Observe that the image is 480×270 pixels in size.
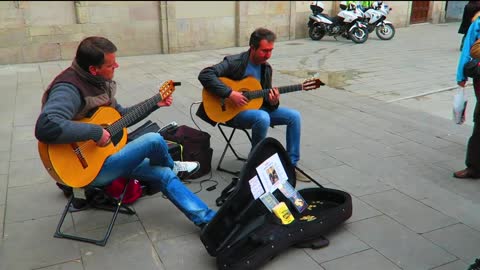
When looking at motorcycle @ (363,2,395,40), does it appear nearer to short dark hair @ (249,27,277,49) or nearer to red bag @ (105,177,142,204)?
short dark hair @ (249,27,277,49)

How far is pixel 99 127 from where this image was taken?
2.80 meters

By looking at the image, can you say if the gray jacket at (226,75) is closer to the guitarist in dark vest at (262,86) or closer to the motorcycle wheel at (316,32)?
the guitarist in dark vest at (262,86)

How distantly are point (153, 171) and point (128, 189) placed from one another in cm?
48

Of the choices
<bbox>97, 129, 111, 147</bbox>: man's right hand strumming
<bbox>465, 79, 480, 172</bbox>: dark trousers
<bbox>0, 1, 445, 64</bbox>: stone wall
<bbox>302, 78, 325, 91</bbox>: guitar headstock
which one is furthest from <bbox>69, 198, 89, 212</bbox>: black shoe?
<bbox>0, 1, 445, 64</bbox>: stone wall

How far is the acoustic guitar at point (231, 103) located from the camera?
395 centimetres

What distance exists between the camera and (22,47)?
9586mm

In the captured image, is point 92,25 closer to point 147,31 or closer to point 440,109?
point 147,31

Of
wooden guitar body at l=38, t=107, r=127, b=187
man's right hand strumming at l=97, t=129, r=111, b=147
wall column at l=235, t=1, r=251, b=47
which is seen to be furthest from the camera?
wall column at l=235, t=1, r=251, b=47

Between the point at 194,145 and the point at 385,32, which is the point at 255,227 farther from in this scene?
the point at 385,32

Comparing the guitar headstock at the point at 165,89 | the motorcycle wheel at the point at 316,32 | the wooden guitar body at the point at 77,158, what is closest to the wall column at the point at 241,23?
the motorcycle wheel at the point at 316,32

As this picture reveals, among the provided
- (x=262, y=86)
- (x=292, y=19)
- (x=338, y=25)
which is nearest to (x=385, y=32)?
(x=338, y=25)

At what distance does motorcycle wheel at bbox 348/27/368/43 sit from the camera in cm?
1236

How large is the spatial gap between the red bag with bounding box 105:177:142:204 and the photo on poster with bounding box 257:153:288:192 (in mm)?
1024

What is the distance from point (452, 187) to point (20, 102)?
18.6 feet
